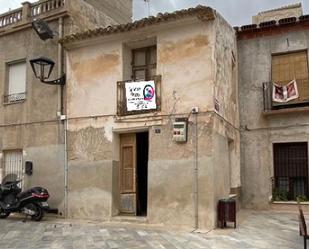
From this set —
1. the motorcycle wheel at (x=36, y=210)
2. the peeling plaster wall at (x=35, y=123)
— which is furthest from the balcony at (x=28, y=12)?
the motorcycle wheel at (x=36, y=210)

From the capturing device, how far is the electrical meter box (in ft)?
36.9

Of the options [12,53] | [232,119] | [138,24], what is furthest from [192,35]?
[12,53]

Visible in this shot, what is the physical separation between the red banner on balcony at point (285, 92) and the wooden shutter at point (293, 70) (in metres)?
0.16

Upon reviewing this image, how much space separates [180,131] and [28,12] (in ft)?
23.3

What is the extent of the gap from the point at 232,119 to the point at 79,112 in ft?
15.8

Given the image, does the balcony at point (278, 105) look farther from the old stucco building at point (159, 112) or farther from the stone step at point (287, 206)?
the stone step at point (287, 206)

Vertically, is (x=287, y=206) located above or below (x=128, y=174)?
below

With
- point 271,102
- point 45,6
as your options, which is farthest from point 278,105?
point 45,6

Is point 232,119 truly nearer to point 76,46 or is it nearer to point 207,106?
point 207,106

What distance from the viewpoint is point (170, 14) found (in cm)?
1139

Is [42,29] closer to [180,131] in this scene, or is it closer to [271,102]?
[180,131]

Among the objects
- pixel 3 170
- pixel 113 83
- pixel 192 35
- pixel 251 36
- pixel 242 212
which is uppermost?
pixel 251 36

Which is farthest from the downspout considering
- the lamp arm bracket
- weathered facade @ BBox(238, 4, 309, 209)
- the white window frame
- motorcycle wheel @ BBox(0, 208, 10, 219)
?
weathered facade @ BBox(238, 4, 309, 209)

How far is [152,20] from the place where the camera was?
11727 millimetres
